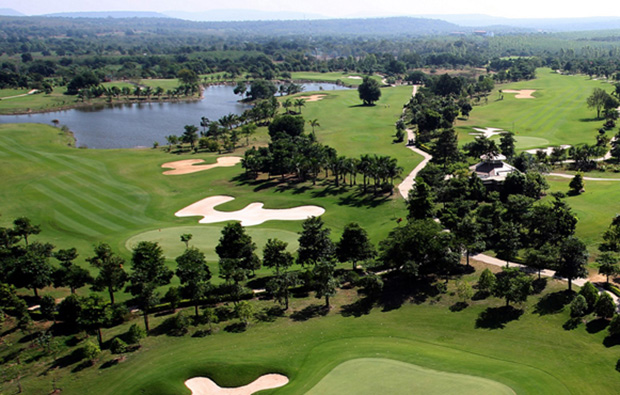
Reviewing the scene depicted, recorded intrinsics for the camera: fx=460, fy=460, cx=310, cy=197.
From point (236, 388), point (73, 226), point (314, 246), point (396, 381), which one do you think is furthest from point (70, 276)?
point (396, 381)

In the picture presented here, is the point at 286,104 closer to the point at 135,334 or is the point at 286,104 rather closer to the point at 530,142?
the point at 530,142

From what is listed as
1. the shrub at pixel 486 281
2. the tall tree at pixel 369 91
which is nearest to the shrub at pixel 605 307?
the shrub at pixel 486 281

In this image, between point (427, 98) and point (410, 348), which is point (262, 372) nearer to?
point (410, 348)

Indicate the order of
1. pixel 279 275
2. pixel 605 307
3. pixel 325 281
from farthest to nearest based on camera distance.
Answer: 1. pixel 279 275
2. pixel 325 281
3. pixel 605 307

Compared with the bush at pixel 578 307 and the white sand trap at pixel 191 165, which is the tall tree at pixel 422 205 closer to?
the bush at pixel 578 307

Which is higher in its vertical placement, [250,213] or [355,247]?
[355,247]

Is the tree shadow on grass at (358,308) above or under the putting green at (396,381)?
under
